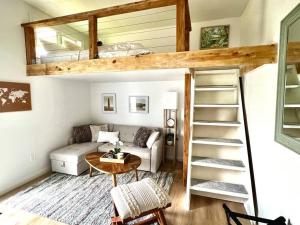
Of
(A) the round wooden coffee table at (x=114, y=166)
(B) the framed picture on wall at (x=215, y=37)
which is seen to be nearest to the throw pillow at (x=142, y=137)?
(A) the round wooden coffee table at (x=114, y=166)

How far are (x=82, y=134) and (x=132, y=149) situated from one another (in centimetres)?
123

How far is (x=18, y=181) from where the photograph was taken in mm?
2674

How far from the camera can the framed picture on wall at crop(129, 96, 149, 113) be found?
158 inches

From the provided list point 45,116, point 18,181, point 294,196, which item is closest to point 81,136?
point 45,116

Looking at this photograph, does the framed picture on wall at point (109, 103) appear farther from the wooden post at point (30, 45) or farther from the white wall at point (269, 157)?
the white wall at point (269, 157)

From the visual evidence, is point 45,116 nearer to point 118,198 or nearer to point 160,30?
point 118,198

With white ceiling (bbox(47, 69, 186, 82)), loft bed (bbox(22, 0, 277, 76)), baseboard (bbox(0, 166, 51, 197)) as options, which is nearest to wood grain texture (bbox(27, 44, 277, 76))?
loft bed (bbox(22, 0, 277, 76))

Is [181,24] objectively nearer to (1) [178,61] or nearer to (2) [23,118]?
(1) [178,61]

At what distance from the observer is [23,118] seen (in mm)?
2703

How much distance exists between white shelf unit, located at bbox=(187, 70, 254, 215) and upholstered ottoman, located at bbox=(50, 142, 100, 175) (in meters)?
1.96

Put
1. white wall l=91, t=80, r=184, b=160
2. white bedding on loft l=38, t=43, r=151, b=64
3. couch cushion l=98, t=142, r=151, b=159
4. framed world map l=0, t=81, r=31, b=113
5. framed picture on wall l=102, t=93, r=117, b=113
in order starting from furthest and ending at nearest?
framed picture on wall l=102, t=93, r=117, b=113, white wall l=91, t=80, r=184, b=160, couch cushion l=98, t=142, r=151, b=159, framed world map l=0, t=81, r=31, b=113, white bedding on loft l=38, t=43, r=151, b=64

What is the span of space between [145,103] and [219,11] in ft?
7.65

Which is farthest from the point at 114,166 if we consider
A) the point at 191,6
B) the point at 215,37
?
the point at 215,37

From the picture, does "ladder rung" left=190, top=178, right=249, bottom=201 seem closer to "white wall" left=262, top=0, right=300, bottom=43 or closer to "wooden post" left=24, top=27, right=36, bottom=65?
"white wall" left=262, top=0, right=300, bottom=43
